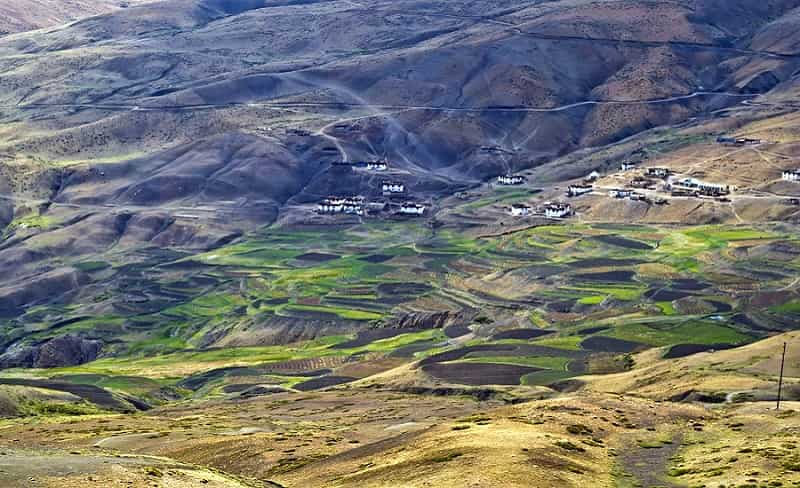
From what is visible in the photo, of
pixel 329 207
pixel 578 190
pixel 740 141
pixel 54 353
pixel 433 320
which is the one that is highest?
pixel 740 141

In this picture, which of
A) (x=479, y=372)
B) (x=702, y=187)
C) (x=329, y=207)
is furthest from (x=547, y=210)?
(x=479, y=372)

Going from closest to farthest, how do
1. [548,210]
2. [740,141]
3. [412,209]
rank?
1. [548,210]
2. [412,209]
3. [740,141]

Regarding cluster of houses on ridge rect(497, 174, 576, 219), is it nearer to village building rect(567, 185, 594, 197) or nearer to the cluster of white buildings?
village building rect(567, 185, 594, 197)

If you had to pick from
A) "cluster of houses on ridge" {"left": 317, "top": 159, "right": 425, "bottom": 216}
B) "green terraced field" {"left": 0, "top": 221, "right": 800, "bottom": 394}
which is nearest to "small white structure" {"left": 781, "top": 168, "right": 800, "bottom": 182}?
"green terraced field" {"left": 0, "top": 221, "right": 800, "bottom": 394}

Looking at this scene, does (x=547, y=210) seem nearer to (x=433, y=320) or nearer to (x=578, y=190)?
(x=578, y=190)

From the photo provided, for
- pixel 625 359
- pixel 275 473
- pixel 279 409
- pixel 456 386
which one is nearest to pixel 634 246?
pixel 625 359

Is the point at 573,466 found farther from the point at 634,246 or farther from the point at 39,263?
the point at 39,263

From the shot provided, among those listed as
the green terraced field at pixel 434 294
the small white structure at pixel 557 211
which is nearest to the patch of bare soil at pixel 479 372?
the green terraced field at pixel 434 294
